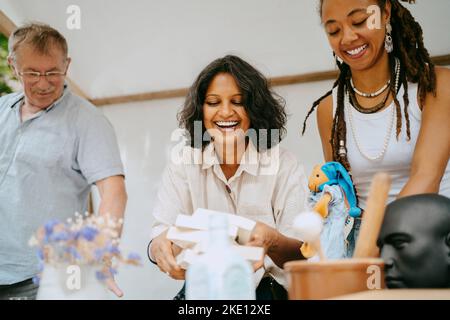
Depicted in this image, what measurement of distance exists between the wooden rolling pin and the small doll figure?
0.34 metres

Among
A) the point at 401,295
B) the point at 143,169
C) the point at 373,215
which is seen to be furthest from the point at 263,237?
the point at 143,169

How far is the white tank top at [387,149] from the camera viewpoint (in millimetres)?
1706

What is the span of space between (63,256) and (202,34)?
1679mm

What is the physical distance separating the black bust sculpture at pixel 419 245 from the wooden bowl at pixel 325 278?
7cm

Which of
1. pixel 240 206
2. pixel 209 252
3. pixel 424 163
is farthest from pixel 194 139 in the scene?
pixel 209 252

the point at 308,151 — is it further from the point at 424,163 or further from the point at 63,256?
the point at 63,256

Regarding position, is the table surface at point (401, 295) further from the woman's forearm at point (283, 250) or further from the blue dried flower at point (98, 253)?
the woman's forearm at point (283, 250)

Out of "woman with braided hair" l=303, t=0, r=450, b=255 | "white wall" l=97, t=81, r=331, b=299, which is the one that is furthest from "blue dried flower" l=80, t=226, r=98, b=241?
"white wall" l=97, t=81, r=331, b=299

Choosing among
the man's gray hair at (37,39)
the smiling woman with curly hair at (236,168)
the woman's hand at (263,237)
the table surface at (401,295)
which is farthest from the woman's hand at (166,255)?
the man's gray hair at (37,39)

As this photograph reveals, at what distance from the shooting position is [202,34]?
8.82 feet

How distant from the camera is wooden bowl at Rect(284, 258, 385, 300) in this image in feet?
3.55

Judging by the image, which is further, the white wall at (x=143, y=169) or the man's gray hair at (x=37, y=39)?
the white wall at (x=143, y=169)

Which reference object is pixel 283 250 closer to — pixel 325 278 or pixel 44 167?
pixel 325 278
